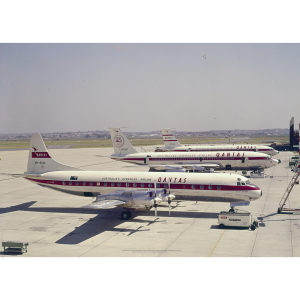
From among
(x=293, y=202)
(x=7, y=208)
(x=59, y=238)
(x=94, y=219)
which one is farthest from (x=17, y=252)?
(x=293, y=202)

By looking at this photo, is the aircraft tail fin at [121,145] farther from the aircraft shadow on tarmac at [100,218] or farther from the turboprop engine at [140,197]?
the turboprop engine at [140,197]

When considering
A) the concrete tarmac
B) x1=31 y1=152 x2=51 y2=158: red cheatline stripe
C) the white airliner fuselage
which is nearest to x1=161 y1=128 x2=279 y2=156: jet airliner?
the white airliner fuselage

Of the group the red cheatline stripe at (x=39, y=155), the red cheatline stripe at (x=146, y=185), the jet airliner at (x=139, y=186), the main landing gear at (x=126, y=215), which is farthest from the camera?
the red cheatline stripe at (x=39, y=155)

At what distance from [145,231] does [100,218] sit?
596 cm

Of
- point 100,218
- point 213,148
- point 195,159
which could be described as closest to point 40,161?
point 100,218

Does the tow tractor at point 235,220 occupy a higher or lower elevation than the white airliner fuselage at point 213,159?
lower

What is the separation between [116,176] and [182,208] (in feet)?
24.3

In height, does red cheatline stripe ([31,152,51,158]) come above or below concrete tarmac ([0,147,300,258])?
above

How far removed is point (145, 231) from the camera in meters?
24.8

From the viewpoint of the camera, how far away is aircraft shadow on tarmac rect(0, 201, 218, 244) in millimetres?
23953

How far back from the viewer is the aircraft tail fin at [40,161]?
33844 mm

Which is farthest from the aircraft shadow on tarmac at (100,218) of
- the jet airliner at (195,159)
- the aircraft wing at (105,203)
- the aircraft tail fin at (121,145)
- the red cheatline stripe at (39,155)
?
the aircraft tail fin at (121,145)

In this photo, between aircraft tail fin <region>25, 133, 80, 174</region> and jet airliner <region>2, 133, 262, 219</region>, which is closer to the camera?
jet airliner <region>2, 133, 262, 219</region>

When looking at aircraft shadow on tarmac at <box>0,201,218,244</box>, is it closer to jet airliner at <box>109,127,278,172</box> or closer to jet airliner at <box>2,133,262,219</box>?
jet airliner at <box>2,133,262,219</box>
